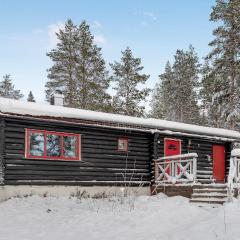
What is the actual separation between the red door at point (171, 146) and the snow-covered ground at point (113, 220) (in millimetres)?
4514

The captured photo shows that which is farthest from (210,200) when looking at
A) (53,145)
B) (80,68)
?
(80,68)

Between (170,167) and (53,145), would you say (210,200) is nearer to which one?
(170,167)

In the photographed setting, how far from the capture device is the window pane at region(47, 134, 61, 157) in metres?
15.9

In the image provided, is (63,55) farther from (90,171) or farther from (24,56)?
(90,171)

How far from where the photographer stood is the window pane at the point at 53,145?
52.2 feet

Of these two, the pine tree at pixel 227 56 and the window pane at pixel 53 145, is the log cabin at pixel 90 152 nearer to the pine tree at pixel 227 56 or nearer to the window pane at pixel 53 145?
the window pane at pixel 53 145

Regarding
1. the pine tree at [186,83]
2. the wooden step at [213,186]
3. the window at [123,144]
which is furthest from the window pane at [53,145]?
the pine tree at [186,83]

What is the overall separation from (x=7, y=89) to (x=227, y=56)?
34321 mm

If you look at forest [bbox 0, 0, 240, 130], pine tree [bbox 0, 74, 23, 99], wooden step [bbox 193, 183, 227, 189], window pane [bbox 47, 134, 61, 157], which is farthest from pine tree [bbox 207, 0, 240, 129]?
pine tree [bbox 0, 74, 23, 99]

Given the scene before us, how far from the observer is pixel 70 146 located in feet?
54.2

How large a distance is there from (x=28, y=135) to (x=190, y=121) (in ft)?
127

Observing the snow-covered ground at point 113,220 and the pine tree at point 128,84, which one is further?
the pine tree at point 128,84

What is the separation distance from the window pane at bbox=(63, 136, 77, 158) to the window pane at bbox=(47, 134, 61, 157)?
272 millimetres

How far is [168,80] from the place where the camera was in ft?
180
